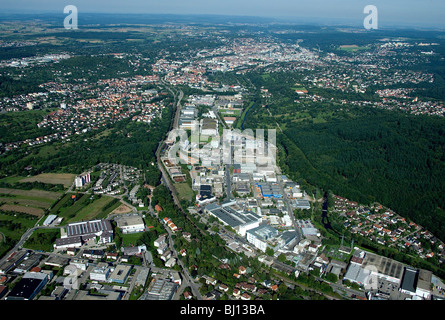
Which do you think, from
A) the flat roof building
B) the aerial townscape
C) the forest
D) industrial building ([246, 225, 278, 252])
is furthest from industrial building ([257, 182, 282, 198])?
the flat roof building

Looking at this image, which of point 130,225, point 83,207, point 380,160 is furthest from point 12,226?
point 380,160

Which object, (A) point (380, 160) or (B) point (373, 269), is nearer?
(B) point (373, 269)

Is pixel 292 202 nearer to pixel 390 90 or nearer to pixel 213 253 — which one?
pixel 213 253

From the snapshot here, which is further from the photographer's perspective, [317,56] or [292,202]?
[317,56]

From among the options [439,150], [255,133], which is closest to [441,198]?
[439,150]

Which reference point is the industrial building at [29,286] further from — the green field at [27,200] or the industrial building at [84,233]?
the green field at [27,200]

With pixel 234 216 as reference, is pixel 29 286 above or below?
below

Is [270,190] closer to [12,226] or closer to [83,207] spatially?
[83,207]

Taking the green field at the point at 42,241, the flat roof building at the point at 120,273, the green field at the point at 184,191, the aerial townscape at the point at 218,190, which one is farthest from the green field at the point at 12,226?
the green field at the point at 184,191
